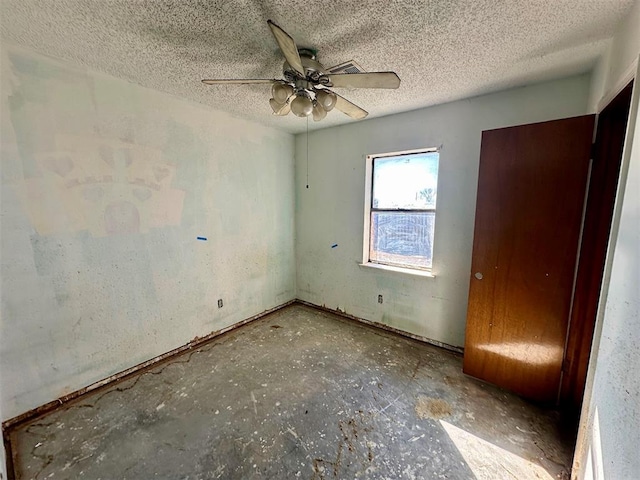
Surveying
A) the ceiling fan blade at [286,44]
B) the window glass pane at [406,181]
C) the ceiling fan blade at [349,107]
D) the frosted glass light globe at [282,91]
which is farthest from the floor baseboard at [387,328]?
the ceiling fan blade at [286,44]

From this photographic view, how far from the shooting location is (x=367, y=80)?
1.52m

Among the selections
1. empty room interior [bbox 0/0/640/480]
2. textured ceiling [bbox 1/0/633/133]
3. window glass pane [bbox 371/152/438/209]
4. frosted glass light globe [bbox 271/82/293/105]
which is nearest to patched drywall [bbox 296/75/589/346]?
empty room interior [bbox 0/0/640/480]

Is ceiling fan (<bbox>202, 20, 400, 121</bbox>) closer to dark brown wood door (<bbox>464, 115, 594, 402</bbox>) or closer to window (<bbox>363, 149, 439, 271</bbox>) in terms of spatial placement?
dark brown wood door (<bbox>464, 115, 594, 402</bbox>)

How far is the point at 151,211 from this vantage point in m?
2.24

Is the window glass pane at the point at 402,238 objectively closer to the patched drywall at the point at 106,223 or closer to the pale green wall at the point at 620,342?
the pale green wall at the point at 620,342

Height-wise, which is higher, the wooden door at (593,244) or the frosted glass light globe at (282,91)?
the frosted glass light globe at (282,91)

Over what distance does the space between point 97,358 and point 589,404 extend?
3.20 metres

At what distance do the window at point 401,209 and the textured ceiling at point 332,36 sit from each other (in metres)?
0.86

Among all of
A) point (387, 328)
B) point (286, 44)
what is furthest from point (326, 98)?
point (387, 328)

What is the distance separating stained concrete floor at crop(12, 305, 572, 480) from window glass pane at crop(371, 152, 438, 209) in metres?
1.61

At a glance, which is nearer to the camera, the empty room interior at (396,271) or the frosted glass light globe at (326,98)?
the empty room interior at (396,271)

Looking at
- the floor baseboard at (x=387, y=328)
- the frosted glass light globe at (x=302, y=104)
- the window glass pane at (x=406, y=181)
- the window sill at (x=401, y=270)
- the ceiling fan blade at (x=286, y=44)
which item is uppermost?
the ceiling fan blade at (x=286, y=44)

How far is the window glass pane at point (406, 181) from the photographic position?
265cm

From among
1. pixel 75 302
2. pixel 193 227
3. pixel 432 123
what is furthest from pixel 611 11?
pixel 75 302
